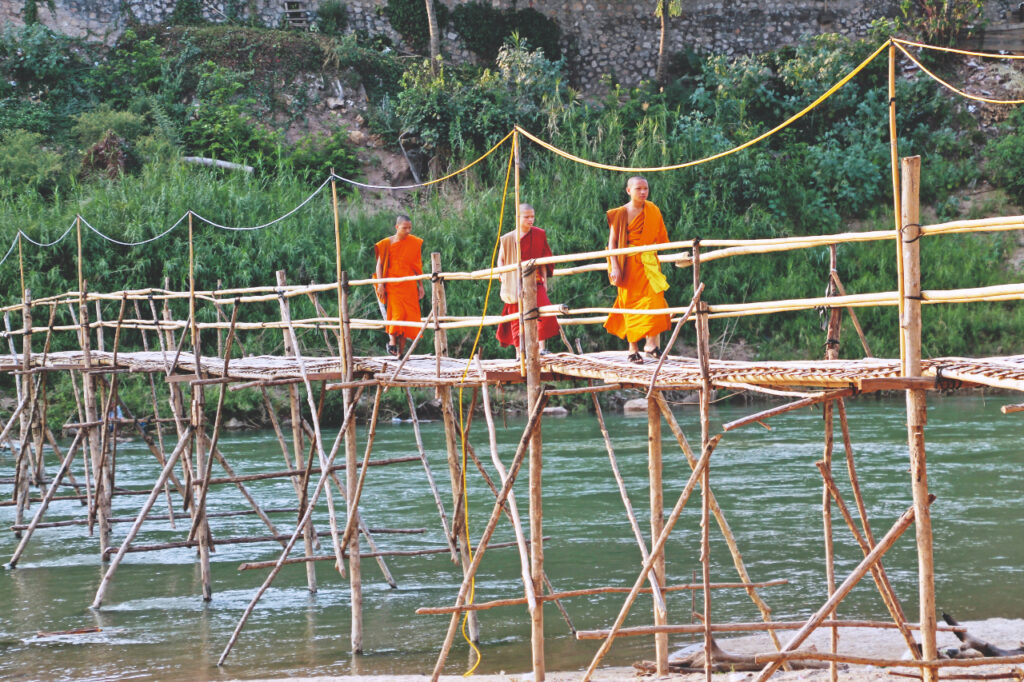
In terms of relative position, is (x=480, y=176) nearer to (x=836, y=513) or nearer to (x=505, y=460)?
(x=505, y=460)

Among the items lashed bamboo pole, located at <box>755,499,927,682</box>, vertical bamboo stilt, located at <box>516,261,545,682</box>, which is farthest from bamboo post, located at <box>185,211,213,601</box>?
lashed bamboo pole, located at <box>755,499,927,682</box>

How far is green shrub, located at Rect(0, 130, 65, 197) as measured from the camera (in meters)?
20.0

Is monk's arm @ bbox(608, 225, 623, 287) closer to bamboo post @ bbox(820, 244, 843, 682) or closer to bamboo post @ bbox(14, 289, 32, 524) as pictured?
bamboo post @ bbox(820, 244, 843, 682)

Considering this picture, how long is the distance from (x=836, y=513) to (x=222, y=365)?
20.5 ft

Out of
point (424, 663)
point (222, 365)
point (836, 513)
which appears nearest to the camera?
point (424, 663)

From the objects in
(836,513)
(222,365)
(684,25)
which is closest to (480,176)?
(684,25)

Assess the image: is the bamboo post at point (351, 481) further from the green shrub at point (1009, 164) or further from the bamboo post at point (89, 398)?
the green shrub at point (1009, 164)

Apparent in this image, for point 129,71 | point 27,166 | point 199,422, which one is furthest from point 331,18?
point 199,422

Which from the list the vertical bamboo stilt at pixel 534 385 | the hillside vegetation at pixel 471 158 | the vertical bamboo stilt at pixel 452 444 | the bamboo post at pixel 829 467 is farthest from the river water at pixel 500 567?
the hillside vegetation at pixel 471 158

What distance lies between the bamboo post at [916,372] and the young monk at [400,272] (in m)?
5.30

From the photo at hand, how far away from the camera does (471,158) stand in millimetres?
21984

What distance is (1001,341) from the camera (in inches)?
765

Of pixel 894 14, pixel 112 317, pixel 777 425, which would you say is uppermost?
pixel 894 14

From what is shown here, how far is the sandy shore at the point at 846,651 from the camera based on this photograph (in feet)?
19.2
